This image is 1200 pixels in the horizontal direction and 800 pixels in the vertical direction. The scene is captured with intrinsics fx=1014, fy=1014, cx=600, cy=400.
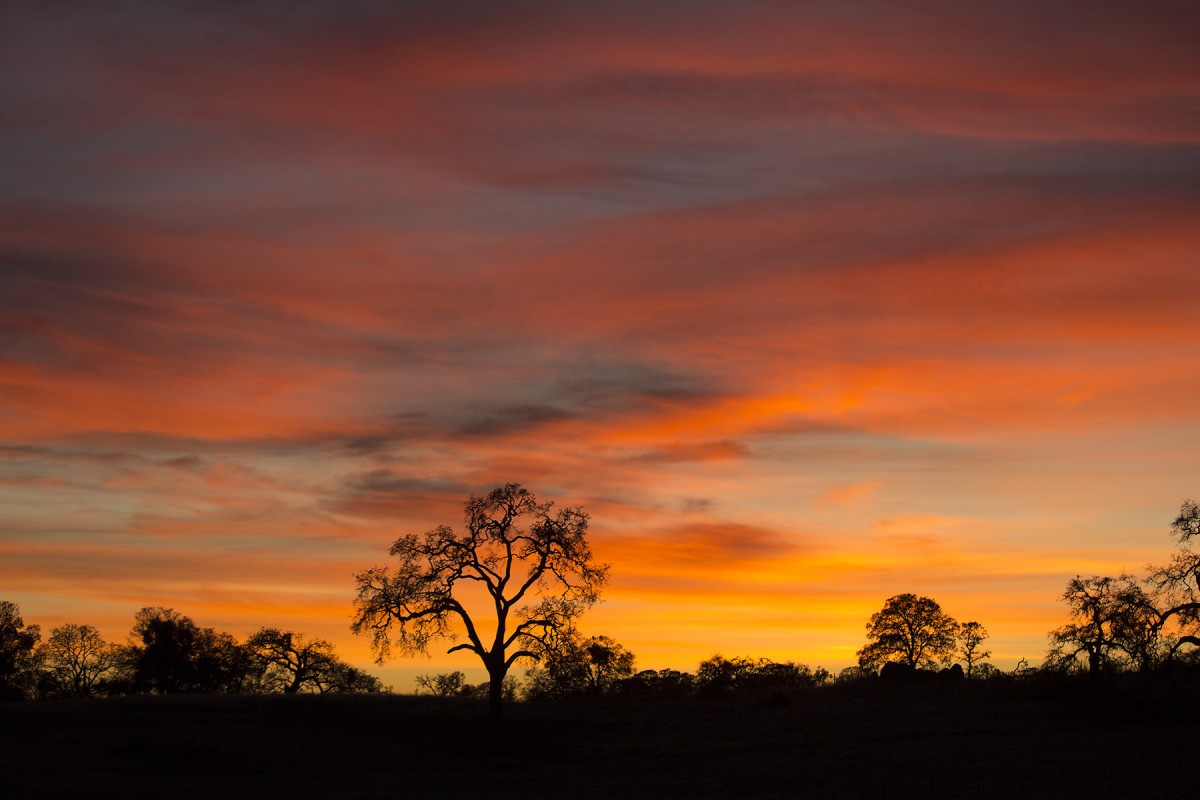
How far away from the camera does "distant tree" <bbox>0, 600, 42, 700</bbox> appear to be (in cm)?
9310

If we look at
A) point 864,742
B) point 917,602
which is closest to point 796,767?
point 864,742

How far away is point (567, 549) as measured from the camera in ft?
181

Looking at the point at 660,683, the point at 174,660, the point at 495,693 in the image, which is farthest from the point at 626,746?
the point at 174,660

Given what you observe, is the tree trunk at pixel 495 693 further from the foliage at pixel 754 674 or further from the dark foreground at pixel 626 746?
the foliage at pixel 754 674

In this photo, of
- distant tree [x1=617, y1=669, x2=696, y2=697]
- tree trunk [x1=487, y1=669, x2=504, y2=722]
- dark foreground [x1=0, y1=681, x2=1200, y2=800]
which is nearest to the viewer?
dark foreground [x1=0, y1=681, x2=1200, y2=800]

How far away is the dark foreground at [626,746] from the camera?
3856 cm

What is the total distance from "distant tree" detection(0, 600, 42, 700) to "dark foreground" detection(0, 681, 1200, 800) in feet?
125

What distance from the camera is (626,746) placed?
165 feet

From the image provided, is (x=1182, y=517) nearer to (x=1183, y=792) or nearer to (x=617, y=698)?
(x=1183, y=792)

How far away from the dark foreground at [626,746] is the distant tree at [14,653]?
1499 inches

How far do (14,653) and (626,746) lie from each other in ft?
236

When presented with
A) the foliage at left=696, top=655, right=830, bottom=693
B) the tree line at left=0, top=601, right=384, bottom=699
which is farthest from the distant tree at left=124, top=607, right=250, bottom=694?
the foliage at left=696, top=655, right=830, bottom=693

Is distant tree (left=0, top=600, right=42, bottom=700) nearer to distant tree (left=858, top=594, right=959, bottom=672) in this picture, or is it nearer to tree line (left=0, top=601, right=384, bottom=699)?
tree line (left=0, top=601, right=384, bottom=699)

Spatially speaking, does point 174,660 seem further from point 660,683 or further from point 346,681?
point 660,683
